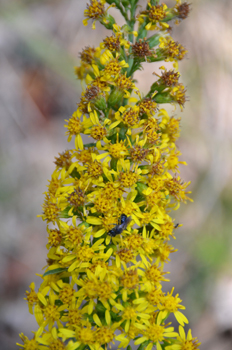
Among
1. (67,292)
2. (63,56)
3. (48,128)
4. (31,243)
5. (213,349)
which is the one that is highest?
(63,56)

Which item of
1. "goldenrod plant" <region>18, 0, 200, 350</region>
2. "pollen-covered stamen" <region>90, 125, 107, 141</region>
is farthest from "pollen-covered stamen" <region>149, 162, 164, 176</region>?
"pollen-covered stamen" <region>90, 125, 107, 141</region>

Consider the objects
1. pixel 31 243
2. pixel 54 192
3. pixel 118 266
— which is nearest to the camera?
pixel 118 266

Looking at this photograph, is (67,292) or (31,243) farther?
(31,243)

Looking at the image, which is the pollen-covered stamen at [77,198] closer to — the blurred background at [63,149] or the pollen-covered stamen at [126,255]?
the pollen-covered stamen at [126,255]

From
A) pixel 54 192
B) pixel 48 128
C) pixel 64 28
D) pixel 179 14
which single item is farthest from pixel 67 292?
pixel 64 28

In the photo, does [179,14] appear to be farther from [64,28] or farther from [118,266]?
[64,28]

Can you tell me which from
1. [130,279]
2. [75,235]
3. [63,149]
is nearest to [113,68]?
[75,235]

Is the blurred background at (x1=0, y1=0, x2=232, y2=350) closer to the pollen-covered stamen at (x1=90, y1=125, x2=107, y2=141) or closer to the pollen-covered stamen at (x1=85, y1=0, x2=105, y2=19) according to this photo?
the pollen-covered stamen at (x1=85, y1=0, x2=105, y2=19)
